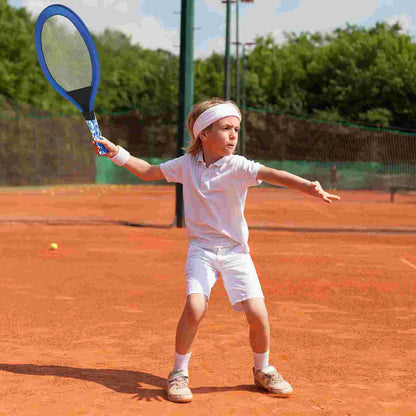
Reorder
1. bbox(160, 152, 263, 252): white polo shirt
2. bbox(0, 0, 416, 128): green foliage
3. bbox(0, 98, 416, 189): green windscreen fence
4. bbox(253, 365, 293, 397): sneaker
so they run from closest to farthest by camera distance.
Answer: bbox(253, 365, 293, 397): sneaker < bbox(160, 152, 263, 252): white polo shirt < bbox(0, 98, 416, 189): green windscreen fence < bbox(0, 0, 416, 128): green foliage

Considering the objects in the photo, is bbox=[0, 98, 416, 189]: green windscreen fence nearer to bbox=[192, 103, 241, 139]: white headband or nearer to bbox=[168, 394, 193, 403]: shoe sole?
bbox=[192, 103, 241, 139]: white headband

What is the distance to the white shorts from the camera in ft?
12.5

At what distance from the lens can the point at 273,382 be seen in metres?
3.78

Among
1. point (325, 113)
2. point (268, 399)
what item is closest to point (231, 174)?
point (268, 399)

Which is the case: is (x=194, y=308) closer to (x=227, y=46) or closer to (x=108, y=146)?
(x=108, y=146)

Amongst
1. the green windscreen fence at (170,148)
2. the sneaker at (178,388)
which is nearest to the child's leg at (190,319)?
the sneaker at (178,388)

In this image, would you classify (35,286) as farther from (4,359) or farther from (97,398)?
(97,398)

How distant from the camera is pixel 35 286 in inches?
273

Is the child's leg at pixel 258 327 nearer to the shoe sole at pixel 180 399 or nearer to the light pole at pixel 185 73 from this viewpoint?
the shoe sole at pixel 180 399

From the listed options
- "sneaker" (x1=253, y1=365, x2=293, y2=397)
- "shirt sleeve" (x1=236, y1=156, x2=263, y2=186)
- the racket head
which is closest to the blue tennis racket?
the racket head

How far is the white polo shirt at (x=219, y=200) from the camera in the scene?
12.7 ft

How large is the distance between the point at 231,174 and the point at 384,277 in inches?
170

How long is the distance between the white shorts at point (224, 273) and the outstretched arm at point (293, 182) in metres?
0.41

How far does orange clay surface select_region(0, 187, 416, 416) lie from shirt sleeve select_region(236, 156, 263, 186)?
107cm
